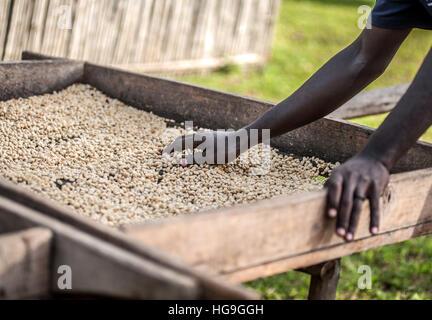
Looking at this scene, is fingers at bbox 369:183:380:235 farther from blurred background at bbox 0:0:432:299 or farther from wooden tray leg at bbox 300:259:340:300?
blurred background at bbox 0:0:432:299

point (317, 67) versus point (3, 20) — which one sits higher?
point (317, 67)

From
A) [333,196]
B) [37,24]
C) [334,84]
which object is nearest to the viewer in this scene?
[333,196]

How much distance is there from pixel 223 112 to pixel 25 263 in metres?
1.89

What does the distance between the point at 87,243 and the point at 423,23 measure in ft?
4.95

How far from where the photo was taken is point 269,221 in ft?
4.96

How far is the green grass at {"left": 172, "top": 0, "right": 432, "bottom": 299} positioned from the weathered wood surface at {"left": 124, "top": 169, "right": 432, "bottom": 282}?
1.89m

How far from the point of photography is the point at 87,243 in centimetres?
127

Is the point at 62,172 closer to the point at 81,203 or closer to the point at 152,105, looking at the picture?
the point at 81,203

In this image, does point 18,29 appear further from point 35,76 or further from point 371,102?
point 371,102

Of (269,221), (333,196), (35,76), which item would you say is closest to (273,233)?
(269,221)

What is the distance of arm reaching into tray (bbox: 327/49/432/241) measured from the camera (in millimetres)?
1641

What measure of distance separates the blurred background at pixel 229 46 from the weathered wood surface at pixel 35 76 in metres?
1.75

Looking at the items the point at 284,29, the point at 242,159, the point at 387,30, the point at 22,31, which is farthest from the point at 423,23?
the point at 284,29

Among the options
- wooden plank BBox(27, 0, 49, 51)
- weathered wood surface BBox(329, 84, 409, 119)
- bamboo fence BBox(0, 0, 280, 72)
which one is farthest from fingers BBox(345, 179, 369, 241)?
wooden plank BBox(27, 0, 49, 51)
